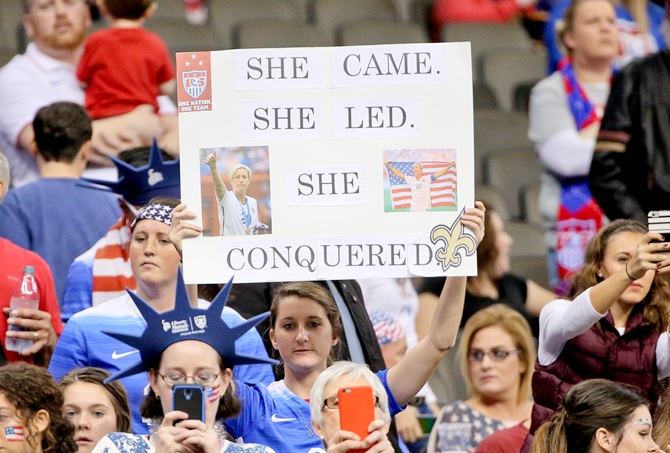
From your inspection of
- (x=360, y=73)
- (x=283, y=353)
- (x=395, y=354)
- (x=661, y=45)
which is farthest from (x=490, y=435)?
(x=661, y=45)

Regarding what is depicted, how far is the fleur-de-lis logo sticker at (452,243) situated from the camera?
492 cm

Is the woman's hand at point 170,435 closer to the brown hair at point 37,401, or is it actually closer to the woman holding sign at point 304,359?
the brown hair at point 37,401

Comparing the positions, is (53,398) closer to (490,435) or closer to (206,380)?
(206,380)

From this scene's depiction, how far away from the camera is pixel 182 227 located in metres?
4.91

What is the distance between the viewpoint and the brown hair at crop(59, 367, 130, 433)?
16.5 ft

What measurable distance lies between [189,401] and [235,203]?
38.3 inches

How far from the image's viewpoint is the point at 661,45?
9516 mm

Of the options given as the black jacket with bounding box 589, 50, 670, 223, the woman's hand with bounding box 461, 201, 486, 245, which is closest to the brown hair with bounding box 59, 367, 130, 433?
the woman's hand with bounding box 461, 201, 486, 245

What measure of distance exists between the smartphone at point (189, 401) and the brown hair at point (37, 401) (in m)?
0.57

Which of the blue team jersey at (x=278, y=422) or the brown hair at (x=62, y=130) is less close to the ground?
the brown hair at (x=62, y=130)

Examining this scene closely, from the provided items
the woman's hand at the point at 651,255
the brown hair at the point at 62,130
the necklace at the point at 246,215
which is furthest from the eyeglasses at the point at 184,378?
the brown hair at the point at 62,130

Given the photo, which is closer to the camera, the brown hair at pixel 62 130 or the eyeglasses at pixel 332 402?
the eyeglasses at pixel 332 402

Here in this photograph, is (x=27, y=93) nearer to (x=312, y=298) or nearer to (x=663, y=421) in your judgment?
(x=312, y=298)

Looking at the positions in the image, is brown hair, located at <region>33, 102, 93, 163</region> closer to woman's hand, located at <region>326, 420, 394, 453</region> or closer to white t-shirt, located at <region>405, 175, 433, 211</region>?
white t-shirt, located at <region>405, 175, 433, 211</region>
